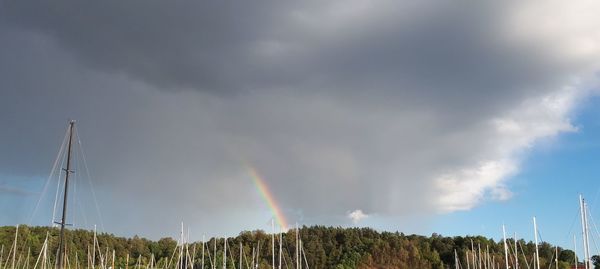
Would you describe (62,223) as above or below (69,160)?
below

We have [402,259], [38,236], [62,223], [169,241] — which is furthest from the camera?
[169,241]

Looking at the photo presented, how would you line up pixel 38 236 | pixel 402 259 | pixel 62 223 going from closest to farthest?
pixel 62 223 → pixel 38 236 → pixel 402 259

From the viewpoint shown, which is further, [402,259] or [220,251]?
[402,259]

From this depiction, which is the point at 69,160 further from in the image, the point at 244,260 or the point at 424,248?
the point at 424,248

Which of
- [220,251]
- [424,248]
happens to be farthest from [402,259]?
[220,251]

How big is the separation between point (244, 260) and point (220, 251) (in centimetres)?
565

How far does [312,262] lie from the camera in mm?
143250

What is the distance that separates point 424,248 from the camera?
150 meters

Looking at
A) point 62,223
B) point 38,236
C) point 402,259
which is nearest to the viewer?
point 62,223

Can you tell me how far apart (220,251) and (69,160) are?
80871 mm

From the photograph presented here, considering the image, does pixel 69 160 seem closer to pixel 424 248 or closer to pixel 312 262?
pixel 312 262

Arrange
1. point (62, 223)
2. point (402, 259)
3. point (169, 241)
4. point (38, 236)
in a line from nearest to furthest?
1. point (62, 223)
2. point (38, 236)
3. point (402, 259)
4. point (169, 241)

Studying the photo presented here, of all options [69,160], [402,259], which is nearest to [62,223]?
[69,160]

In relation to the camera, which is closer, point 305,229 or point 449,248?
point 449,248
